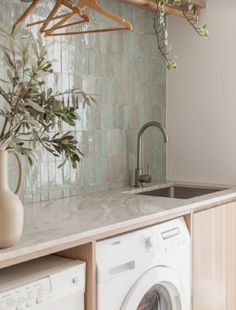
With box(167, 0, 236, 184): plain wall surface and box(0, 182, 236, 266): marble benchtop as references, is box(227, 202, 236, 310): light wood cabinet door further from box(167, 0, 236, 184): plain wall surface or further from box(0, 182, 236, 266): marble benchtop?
box(167, 0, 236, 184): plain wall surface

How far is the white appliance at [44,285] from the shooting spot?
5.09 feet

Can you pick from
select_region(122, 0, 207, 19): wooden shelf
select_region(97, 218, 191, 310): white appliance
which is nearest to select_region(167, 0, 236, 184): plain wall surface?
select_region(122, 0, 207, 19): wooden shelf

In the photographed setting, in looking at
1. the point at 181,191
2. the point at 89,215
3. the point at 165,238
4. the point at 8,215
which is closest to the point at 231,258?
the point at 181,191

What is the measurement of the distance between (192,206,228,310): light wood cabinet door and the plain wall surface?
57cm

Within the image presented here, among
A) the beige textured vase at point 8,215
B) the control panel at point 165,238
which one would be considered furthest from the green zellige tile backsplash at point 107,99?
the beige textured vase at point 8,215

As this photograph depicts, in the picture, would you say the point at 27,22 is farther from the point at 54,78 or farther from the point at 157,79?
the point at 157,79

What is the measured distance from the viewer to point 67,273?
174 cm

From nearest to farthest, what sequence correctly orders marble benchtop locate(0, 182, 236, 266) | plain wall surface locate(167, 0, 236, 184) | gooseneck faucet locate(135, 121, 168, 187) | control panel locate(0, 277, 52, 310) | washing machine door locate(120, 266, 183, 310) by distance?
1. control panel locate(0, 277, 52, 310)
2. marble benchtop locate(0, 182, 236, 266)
3. washing machine door locate(120, 266, 183, 310)
4. gooseneck faucet locate(135, 121, 168, 187)
5. plain wall surface locate(167, 0, 236, 184)

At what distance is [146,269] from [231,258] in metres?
0.94

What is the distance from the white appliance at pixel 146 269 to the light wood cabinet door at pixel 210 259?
0.38ft

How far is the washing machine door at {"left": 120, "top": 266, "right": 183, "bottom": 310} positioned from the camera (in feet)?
6.70

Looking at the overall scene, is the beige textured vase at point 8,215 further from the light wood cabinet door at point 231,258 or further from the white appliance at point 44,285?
the light wood cabinet door at point 231,258

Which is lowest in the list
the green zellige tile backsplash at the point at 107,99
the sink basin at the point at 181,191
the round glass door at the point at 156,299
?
the round glass door at the point at 156,299

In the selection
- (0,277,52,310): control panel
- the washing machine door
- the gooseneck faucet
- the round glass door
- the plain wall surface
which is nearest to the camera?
(0,277,52,310): control panel
